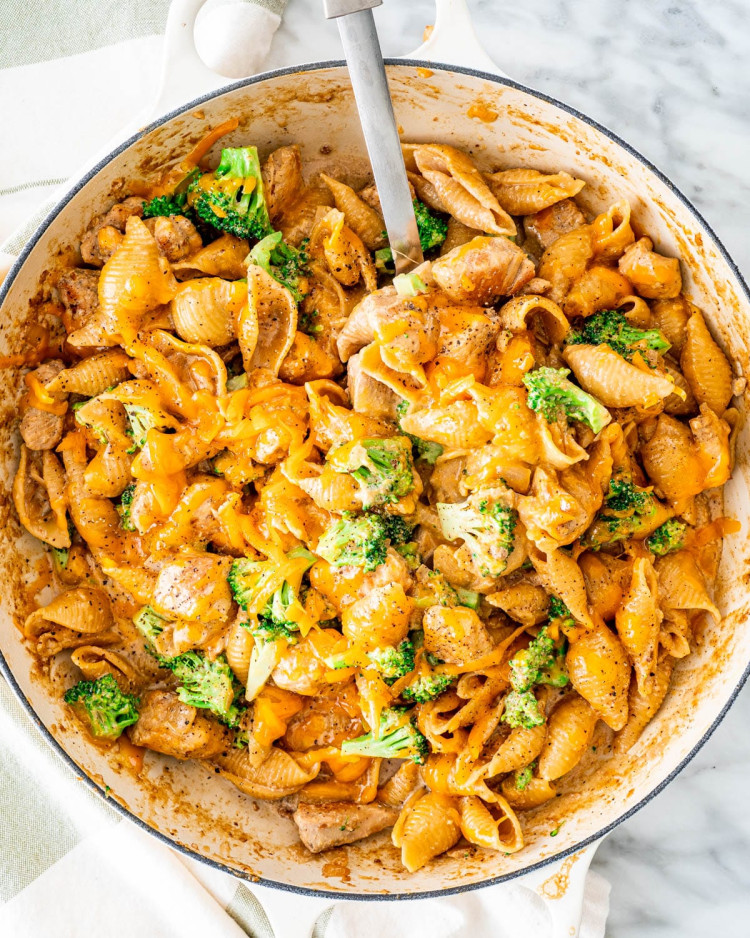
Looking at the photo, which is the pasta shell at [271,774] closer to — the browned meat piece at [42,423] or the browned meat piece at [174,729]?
the browned meat piece at [174,729]

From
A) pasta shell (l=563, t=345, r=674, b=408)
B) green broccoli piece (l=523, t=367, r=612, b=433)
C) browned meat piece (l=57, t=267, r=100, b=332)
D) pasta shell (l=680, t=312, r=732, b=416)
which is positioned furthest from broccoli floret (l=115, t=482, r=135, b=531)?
pasta shell (l=680, t=312, r=732, b=416)

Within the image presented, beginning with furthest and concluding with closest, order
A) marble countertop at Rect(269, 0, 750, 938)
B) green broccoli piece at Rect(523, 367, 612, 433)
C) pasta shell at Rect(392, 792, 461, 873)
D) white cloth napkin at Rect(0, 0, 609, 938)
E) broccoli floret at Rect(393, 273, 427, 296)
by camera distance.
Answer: marble countertop at Rect(269, 0, 750, 938)
white cloth napkin at Rect(0, 0, 609, 938)
pasta shell at Rect(392, 792, 461, 873)
broccoli floret at Rect(393, 273, 427, 296)
green broccoli piece at Rect(523, 367, 612, 433)

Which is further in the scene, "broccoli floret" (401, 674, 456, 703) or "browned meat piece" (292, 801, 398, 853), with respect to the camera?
"browned meat piece" (292, 801, 398, 853)

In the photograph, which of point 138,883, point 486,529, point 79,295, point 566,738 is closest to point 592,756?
point 566,738

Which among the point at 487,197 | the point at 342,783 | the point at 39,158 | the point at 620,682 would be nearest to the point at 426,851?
the point at 342,783

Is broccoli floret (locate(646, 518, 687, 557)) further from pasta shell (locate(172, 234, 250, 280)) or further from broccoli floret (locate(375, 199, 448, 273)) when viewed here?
pasta shell (locate(172, 234, 250, 280))

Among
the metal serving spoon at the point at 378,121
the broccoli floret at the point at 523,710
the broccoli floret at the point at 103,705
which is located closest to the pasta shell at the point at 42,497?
the broccoli floret at the point at 103,705

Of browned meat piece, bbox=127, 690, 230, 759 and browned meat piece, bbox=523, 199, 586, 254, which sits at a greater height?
browned meat piece, bbox=523, 199, 586, 254

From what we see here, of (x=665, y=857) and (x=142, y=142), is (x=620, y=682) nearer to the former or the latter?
(x=665, y=857)

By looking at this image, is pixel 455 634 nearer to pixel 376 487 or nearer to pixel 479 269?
pixel 376 487
